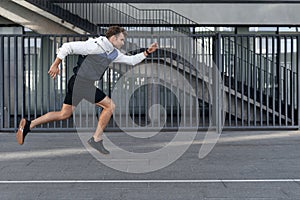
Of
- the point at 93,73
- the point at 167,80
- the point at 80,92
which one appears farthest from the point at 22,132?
the point at 167,80

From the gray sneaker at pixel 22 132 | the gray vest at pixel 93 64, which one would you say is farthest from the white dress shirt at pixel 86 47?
the gray sneaker at pixel 22 132

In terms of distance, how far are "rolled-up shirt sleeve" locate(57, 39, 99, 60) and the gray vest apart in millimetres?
165

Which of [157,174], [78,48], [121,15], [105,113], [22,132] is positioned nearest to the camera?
[157,174]

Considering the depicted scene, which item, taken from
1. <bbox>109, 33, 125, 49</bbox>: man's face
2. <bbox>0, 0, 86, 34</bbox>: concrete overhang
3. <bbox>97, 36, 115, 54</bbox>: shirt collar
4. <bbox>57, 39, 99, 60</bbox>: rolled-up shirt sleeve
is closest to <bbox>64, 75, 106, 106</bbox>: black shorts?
<bbox>57, 39, 99, 60</bbox>: rolled-up shirt sleeve

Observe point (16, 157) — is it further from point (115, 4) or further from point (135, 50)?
point (115, 4)

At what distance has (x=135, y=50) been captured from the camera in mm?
13039

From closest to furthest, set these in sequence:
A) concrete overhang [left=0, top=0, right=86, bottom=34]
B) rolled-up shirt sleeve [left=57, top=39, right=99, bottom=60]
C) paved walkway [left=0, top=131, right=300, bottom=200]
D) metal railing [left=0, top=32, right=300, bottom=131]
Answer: paved walkway [left=0, top=131, right=300, bottom=200] < rolled-up shirt sleeve [left=57, top=39, right=99, bottom=60] < metal railing [left=0, top=32, right=300, bottom=131] < concrete overhang [left=0, top=0, right=86, bottom=34]

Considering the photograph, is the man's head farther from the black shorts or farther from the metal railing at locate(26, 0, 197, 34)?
the metal railing at locate(26, 0, 197, 34)

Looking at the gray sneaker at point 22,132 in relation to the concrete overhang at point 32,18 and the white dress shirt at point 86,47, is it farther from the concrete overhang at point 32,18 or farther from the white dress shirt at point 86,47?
the concrete overhang at point 32,18

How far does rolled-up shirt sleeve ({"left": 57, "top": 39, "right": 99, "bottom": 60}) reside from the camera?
7613mm

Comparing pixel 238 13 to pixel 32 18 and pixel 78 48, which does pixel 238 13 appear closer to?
pixel 32 18

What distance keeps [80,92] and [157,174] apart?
2009 millimetres

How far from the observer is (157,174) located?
22.7 feet

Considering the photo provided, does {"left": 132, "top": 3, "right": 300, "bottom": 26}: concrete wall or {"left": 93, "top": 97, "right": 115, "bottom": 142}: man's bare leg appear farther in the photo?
{"left": 132, "top": 3, "right": 300, "bottom": 26}: concrete wall
